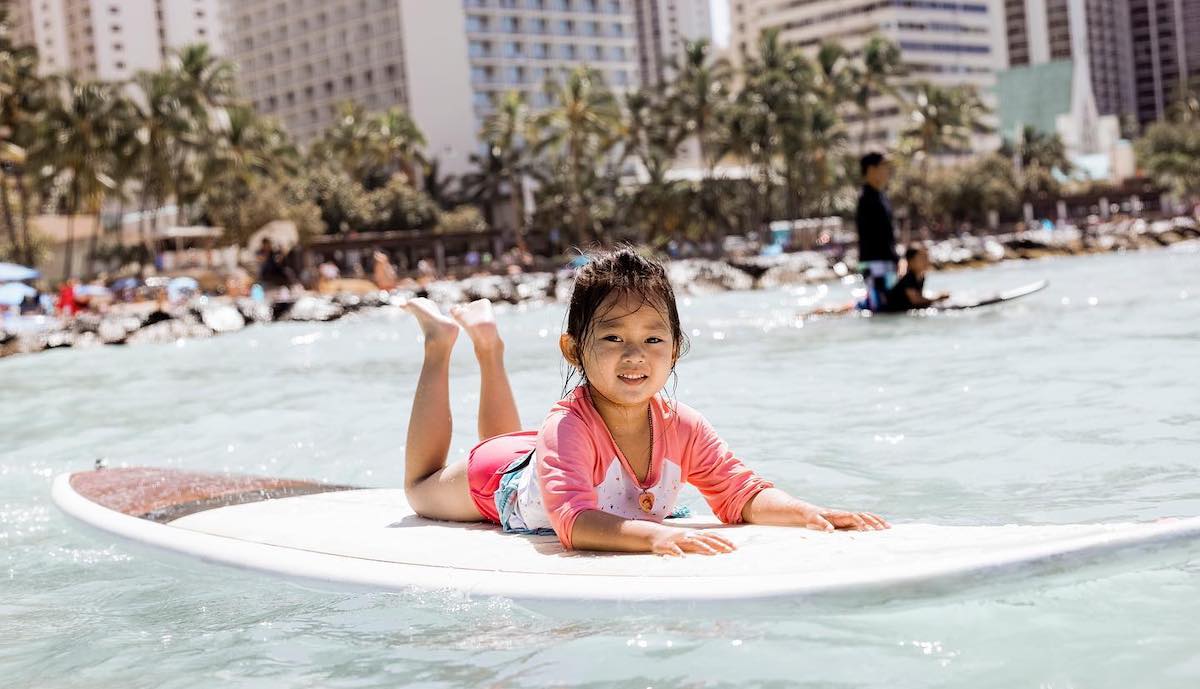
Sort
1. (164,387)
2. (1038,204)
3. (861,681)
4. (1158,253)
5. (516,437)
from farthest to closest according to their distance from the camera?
1. (1038,204)
2. (1158,253)
3. (164,387)
4. (516,437)
5. (861,681)

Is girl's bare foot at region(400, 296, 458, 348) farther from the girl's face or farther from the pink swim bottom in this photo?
the girl's face

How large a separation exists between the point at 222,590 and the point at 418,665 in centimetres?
117

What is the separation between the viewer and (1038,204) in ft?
244

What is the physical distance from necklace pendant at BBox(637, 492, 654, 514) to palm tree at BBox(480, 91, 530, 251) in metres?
52.1

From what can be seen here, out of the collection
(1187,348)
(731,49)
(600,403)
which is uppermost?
(731,49)

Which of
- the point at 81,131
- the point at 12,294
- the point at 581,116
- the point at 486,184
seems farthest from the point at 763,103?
the point at 12,294

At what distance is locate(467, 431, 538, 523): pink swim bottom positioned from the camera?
3.84m

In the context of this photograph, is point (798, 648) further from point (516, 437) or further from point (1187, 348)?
point (1187, 348)

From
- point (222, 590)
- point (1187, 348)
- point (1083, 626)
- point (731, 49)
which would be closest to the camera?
point (1083, 626)

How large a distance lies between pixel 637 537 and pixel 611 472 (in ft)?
1.00

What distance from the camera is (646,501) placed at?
3.52 metres

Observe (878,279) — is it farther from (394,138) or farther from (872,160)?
(394,138)

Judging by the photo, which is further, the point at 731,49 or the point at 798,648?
the point at 731,49

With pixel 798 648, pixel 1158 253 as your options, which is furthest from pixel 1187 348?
pixel 1158 253
